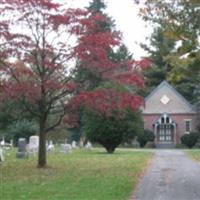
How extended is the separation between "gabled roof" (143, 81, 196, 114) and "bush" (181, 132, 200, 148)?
7187 millimetres

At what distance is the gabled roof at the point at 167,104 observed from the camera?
77750 mm

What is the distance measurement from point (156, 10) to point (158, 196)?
6.26m

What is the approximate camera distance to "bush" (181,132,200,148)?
69812mm

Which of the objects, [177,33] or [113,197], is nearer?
[113,197]

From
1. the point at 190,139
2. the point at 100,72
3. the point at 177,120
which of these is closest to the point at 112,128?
the point at 100,72

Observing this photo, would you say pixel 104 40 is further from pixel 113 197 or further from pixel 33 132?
pixel 33 132

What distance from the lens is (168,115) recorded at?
77.0m

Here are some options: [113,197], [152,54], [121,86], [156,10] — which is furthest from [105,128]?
[152,54]

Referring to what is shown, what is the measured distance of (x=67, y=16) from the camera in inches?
1057

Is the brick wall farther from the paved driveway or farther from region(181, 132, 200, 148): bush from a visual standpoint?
the paved driveway

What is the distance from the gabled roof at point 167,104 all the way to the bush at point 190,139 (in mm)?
7187

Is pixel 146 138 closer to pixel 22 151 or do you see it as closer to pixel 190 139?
pixel 190 139

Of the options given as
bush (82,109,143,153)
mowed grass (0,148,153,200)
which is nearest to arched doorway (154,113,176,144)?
bush (82,109,143,153)

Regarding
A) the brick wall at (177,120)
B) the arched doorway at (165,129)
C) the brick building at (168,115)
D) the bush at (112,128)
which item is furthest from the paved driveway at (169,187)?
the brick wall at (177,120)
